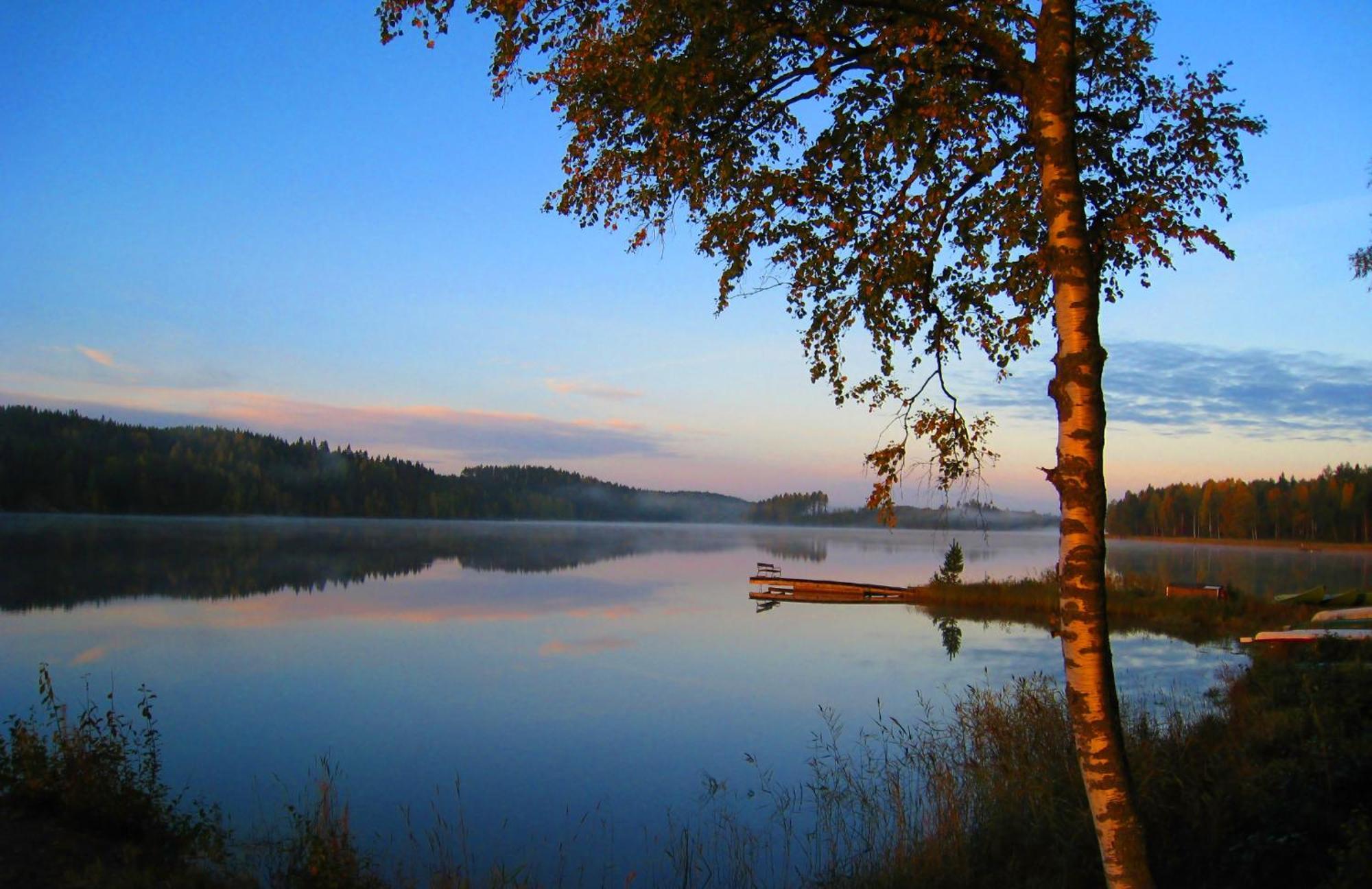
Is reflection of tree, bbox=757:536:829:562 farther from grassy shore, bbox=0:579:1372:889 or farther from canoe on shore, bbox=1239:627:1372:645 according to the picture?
grassy shore, bbox=0:579:1372:889

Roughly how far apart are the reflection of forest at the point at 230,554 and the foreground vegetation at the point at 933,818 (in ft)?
75.2

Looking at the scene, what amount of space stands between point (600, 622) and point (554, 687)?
10.1 m

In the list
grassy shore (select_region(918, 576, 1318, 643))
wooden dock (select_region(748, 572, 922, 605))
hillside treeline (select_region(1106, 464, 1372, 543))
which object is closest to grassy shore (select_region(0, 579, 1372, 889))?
grassy shore (select_region(918, 576, 1318, 643))

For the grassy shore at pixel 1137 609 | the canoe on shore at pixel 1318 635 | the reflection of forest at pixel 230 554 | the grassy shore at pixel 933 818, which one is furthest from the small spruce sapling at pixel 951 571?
the grassy shore at pixel 933 818

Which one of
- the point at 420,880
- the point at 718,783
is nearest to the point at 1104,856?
the point at 420,880

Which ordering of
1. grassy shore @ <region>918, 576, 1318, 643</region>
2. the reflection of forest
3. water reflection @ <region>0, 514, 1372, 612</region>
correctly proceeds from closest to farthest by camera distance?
grassy shore @ <region>918, 576, 1318, 643</region> → the reflection of forest → water reflection @ <region>0, 514, 1372, 612</region>

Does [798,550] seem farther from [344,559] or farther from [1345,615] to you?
[1345,615]

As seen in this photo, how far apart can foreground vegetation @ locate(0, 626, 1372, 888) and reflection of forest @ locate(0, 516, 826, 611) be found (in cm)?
2293

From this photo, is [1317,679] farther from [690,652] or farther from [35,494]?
[35,494]

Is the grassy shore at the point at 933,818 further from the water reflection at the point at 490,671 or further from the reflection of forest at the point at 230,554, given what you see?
the reflection of forest at the point at 230,554

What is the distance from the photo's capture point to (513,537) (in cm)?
9900

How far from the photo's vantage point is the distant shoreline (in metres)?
99.9

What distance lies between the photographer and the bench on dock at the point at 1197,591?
94.5ft

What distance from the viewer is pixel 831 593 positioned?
3778 cm
